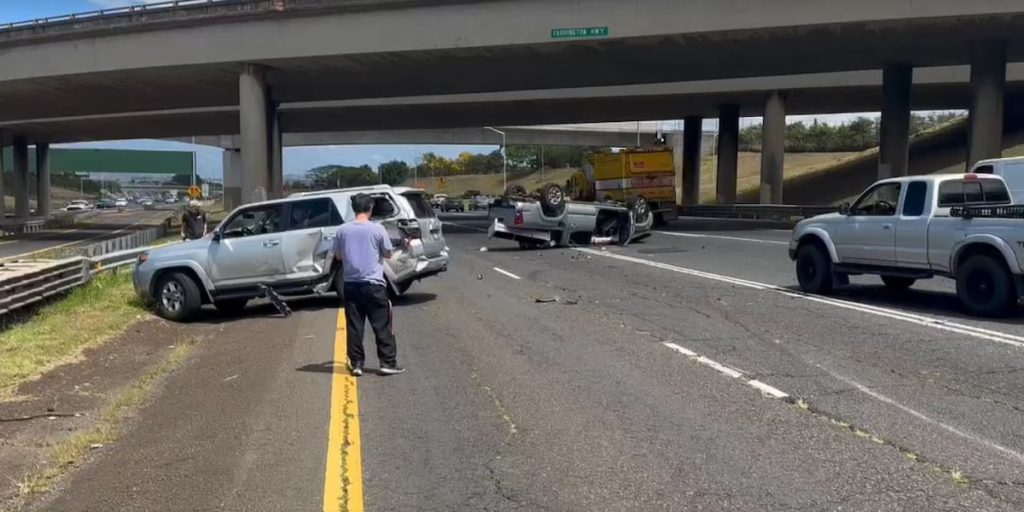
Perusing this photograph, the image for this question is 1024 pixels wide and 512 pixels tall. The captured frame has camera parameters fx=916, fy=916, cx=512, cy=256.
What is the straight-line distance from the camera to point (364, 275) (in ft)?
29.1

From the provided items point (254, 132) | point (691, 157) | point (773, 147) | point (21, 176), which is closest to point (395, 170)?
point (21, 176)

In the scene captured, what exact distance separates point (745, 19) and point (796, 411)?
24644 mm

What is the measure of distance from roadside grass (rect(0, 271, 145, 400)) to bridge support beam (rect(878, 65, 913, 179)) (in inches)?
1227

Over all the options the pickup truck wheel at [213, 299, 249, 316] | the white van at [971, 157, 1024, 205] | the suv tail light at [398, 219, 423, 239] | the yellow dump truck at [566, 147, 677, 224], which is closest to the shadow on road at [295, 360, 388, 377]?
the suv tail light at [398, 219, 423, 239]

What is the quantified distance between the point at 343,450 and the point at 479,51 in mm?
27234

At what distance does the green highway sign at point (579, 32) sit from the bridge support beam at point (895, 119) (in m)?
14.4

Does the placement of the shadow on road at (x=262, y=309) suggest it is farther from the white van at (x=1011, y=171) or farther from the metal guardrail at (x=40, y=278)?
the white van at (x=1011, y=171)

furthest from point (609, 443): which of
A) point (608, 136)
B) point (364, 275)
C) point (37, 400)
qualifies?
point (608, 136)

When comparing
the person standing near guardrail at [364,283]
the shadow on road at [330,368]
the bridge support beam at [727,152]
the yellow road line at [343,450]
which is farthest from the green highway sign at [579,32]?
the bridge support beam at [727,152]

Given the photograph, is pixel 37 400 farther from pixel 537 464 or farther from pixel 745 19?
pixel 745 19

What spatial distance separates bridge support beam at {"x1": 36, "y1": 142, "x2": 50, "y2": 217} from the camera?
75.1 m

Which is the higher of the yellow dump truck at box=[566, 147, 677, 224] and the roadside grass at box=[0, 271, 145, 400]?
the yellow dump truck at box=[566, 147, 677, 224]

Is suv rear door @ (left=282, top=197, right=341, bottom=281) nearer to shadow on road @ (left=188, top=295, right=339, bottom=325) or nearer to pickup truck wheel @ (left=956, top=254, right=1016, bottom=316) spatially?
shadow on road @ (left=188, top=295, right=339, bottom=325)

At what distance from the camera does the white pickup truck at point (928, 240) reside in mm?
11703
